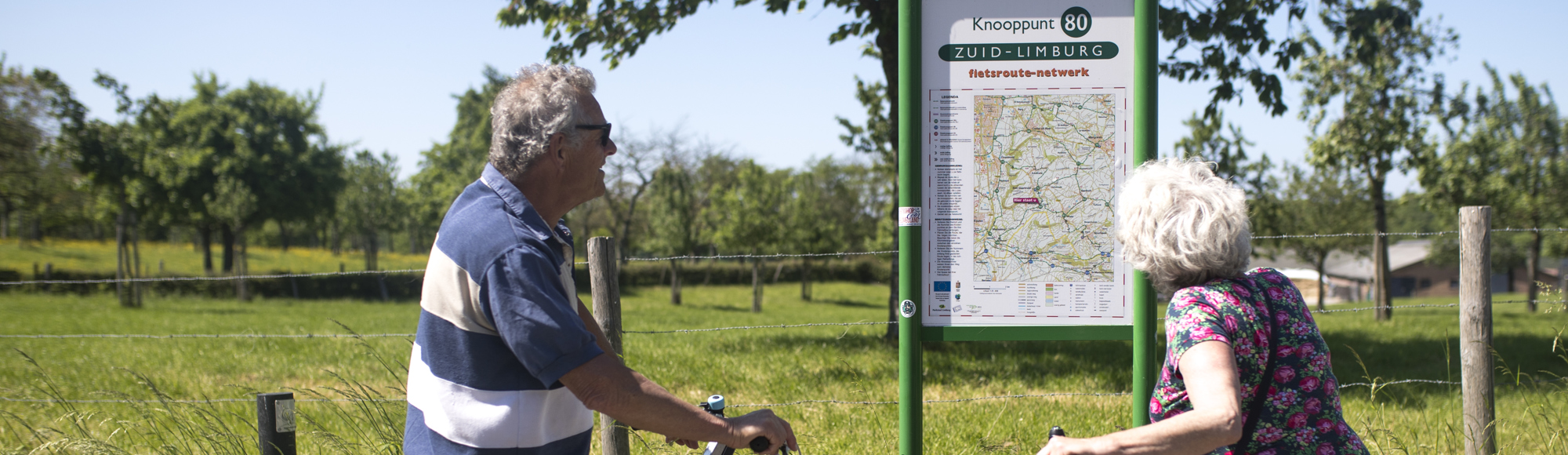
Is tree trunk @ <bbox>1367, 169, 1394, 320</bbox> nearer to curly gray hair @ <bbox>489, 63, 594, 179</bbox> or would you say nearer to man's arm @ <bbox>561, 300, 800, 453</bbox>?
man's arm @ <bbox>561, 300, 800, 453</bbox>

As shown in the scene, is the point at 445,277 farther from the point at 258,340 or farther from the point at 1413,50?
the point at 1413,50

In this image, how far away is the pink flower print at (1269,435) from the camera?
1.90m

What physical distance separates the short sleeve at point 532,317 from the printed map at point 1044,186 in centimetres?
194

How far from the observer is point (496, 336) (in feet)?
5.93

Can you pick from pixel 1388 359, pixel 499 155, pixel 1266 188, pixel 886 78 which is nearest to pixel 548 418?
pixel 499 155

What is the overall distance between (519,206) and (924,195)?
1758mm

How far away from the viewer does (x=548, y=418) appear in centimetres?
188

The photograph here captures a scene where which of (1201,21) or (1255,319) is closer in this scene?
(1255,319)

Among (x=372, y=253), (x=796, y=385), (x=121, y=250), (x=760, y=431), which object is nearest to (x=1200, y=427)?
(x=760, y=431)

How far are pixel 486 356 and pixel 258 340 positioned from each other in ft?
37.6

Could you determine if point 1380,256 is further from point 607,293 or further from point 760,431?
point 760,431

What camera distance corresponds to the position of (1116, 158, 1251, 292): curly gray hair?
1.89 metres

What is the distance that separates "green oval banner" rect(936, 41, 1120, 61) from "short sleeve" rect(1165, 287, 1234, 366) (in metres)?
1.56

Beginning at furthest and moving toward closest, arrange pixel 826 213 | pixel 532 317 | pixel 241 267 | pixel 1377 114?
pixel 826 213
pixel 241 267
pixel 1377 114
pixel 532 317
